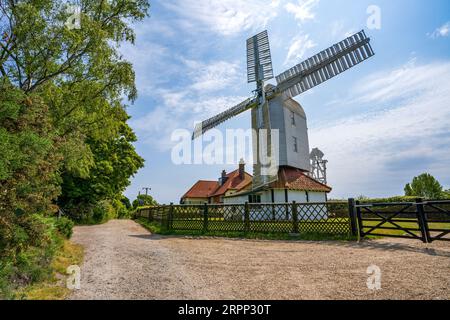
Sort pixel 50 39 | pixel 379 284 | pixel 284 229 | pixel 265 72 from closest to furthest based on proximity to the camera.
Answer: pixel 379 284 < pixel 50 39 < pixel 284 229 < pixel 265 72

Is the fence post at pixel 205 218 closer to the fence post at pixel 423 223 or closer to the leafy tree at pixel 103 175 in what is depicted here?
the fence post at pixel 423 223

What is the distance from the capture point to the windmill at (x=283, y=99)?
19141mm

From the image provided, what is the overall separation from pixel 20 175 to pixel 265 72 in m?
19.2

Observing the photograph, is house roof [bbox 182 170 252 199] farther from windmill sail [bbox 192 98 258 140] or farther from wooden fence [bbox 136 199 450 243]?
wooden fence [bbox 136 199 450 243]

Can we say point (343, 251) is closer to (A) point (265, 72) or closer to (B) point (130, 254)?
(B) point (130, 254)

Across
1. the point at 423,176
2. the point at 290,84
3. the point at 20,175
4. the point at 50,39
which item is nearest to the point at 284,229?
the point at 20,175

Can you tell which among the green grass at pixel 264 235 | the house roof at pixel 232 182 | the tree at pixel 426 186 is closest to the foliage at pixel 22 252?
the green grass at pixel 264 235

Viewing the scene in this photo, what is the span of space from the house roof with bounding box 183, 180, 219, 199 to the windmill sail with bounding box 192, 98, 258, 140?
2118cm

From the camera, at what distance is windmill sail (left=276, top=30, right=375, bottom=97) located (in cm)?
1881

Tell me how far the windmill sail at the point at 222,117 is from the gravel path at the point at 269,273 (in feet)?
50.2

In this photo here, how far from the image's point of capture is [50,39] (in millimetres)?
7590

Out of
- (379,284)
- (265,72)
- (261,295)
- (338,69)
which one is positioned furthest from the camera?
(265,72)

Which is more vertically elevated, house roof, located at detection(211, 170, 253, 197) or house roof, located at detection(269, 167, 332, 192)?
house roof, located at detection(211, 170, 253, 197)

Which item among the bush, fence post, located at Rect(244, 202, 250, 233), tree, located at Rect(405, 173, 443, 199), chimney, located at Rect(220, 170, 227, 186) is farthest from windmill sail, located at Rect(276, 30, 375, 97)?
tree, located at Rect(405, 173, 443, 199)
